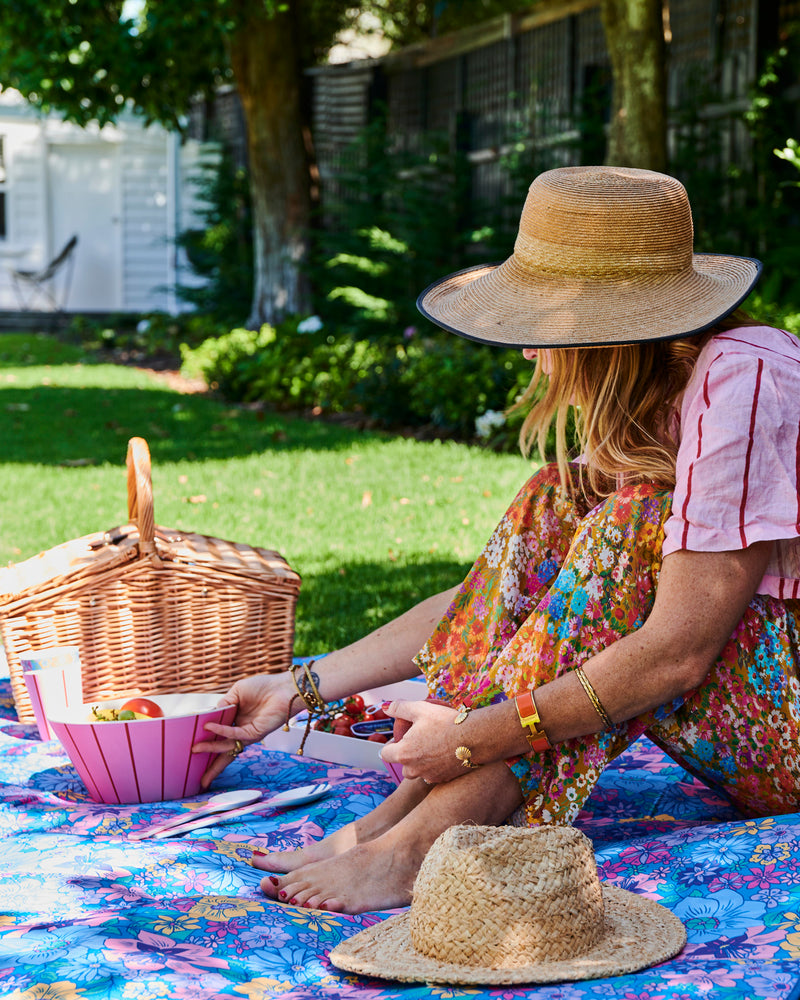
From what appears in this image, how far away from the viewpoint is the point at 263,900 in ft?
6.35

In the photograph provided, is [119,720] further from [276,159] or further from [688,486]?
[276,159]

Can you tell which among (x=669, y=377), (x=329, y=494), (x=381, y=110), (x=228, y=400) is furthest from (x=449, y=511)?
(x=381, y=110)

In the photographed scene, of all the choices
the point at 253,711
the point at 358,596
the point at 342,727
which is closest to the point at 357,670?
the point at 253,711

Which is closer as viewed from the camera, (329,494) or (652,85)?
(329,494)

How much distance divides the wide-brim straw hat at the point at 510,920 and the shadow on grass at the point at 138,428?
5.86 m

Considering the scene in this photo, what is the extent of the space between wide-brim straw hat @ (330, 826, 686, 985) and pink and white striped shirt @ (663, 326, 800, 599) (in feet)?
1.71

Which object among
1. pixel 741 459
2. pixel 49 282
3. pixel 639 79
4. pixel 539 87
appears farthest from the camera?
pixel 49 282

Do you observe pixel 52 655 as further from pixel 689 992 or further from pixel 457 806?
pixel 689 992

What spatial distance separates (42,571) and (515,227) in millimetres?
7278

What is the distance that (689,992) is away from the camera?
4.86ft

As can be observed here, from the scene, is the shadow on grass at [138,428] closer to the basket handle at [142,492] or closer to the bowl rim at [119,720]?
the basket handle at [142,492]

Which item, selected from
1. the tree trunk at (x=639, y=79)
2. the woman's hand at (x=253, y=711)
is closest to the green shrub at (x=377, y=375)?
the tree trunk at (x=639, y=79)

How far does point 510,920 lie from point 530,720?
1.20 feet

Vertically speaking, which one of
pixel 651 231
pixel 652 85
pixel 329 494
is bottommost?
pixel 329 494
